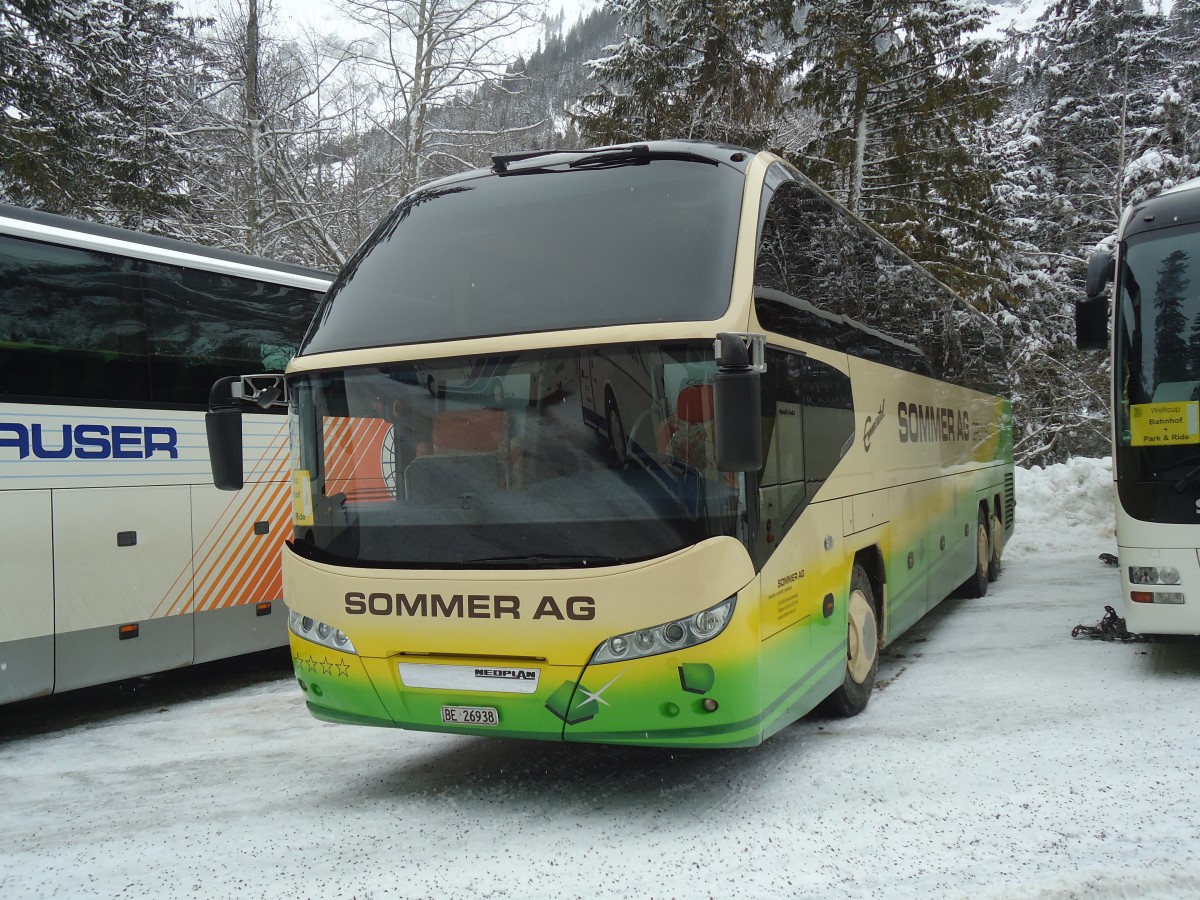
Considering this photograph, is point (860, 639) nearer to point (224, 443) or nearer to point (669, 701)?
point (669, 701)

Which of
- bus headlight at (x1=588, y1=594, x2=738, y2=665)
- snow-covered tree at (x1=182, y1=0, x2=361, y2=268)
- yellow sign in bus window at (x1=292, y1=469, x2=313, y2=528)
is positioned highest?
snow-covered tree at (x1=182, y1=0, x2=361, y2=268)

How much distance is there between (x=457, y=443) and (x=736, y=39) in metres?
20.1

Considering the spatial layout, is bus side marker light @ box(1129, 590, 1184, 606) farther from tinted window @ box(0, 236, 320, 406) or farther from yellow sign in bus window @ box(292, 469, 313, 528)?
tinted window @ box(0, 236, 320, 406)

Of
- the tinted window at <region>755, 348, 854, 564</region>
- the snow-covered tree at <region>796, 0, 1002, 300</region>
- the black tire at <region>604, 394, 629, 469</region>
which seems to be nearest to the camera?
the black tire at <region>604, 394, 629, 469</region>

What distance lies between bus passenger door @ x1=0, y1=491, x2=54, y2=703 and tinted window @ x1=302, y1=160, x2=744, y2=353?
107 inches

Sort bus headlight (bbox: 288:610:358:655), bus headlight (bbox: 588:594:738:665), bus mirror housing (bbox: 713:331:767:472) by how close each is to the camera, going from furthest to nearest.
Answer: bus headlight (bbox: 288:610:358:655) → bus headlight (bbox: 588:594:738:665) → bus mirror housing (bbox: 713:331:767:472)

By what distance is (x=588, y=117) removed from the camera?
23.0 m

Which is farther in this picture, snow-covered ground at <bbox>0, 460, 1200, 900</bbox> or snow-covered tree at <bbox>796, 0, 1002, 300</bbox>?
snow-covered tree at <bbox>796, 0, 1002, 300</bbox>

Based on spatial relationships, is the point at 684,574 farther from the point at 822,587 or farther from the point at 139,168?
the point at 139,168

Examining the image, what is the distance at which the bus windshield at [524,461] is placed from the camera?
15.6 feet

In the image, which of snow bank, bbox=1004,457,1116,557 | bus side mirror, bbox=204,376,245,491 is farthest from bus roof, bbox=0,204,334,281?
snow bank, bbox=1004,457,1116,557

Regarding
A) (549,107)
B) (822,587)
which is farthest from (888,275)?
(549,107)

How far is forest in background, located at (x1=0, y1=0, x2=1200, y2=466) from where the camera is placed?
60.3 ft

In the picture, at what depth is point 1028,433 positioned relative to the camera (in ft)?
98.0
